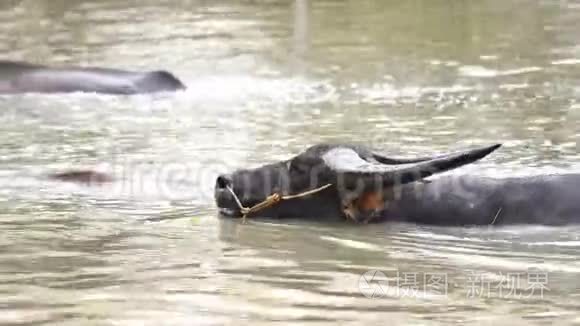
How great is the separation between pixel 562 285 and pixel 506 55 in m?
8.08

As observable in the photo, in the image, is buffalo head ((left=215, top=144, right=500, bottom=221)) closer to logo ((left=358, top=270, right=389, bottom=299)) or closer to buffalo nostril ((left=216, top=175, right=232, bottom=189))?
buffalo nostril ((left=216, top=175, right=232, bottom=189))

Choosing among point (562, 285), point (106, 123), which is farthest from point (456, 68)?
point (562, 285)

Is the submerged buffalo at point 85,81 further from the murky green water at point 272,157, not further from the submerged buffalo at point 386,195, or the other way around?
the submerged buffalo at point 386,195

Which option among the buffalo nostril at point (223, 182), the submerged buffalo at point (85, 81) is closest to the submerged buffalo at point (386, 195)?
the buffalo nostril at point (223, 182)

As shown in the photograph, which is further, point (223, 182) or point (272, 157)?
point (272, 157)

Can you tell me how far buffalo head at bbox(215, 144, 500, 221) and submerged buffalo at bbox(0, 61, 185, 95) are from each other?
4922 millimetres

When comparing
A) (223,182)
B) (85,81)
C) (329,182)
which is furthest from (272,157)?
(85,81)

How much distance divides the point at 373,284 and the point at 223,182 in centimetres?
138

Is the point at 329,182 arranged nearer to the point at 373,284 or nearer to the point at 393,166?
the point at 393,166

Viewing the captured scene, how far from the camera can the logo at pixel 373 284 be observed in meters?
3.83

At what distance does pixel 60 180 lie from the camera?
626cm

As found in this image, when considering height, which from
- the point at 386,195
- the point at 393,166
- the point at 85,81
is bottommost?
the point at 386,195

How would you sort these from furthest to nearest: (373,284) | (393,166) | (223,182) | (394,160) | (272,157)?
(272,157) → (223,182) → (394,160) → (393,166) → (373,284)

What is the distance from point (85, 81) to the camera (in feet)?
33.3
